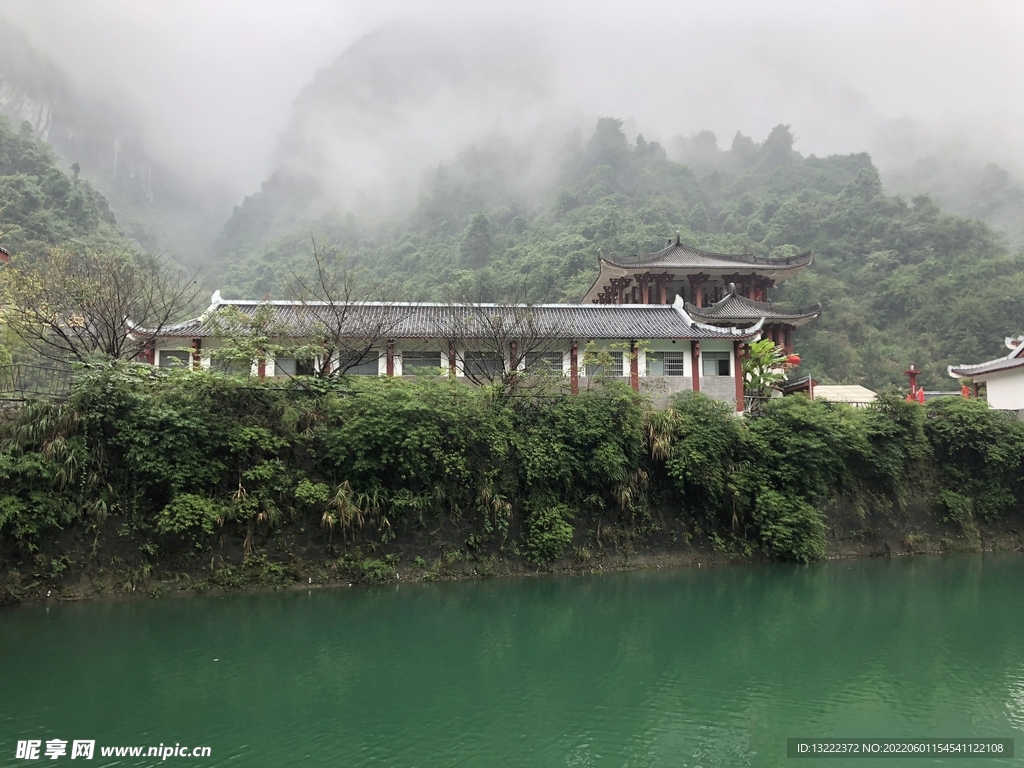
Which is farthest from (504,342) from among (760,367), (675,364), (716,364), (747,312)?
(747,312)

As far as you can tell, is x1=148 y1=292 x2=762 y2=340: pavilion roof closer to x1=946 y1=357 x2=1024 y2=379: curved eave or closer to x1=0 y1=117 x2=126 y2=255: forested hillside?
x1=946 y1=357 x2=1024 y2=379: curved eave

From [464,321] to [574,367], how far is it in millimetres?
3282

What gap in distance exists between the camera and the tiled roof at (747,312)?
2151 cm

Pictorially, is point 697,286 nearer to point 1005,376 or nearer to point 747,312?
point 747,312

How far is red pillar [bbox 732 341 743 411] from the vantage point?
18109 millimetres

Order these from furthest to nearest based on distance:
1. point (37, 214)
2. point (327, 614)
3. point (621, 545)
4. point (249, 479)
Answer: point (37, 214) < point (621, 545) < point (249, 479) < point (327, 614)

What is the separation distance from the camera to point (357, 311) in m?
16.7

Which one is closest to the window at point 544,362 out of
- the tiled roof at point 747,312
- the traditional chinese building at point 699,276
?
the tiled roof at point 747,312

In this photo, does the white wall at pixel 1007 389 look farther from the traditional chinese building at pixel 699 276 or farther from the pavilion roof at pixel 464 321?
the pavilion roof at pixel 464 321

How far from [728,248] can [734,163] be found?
44.9 metres

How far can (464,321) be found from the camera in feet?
54.4

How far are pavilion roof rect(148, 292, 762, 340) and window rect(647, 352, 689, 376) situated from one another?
27.8 inches

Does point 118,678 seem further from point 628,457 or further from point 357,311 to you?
point 357,311

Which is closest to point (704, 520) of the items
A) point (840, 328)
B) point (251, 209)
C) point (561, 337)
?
point (561, 337)
